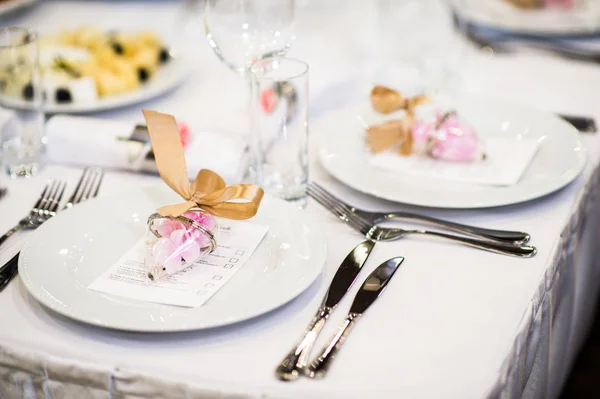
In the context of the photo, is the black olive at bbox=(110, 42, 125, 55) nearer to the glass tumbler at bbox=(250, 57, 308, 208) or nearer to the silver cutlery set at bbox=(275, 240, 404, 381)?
the glass tumbler at bbox=(250, 57, 308, 208)

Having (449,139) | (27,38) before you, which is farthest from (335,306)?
(27,38)

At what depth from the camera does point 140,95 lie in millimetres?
1413

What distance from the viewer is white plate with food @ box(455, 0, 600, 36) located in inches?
74.3

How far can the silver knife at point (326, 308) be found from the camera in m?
0.69

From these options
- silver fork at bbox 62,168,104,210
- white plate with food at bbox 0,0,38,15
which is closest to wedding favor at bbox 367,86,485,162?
silver fork at bbox 62,168,104,210

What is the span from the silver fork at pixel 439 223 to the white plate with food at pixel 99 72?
0.58 metres

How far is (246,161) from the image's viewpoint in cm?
115

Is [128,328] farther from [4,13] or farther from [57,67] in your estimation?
[4,13]

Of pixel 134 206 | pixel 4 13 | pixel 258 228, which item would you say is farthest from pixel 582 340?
pixel 4 13

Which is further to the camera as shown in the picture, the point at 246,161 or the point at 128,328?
the point at 246,161

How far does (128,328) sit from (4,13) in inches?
67.5

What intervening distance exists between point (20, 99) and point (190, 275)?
62cm

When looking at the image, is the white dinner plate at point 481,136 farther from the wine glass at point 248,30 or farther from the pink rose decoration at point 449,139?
the wine glass at point 248,30

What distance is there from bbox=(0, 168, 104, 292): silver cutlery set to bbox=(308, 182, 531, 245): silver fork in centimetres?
37
